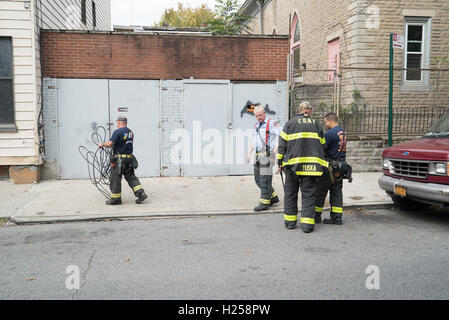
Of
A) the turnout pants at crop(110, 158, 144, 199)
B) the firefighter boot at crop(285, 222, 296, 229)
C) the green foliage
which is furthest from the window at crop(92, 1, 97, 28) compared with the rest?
the firefighter boot at crop(285, 222, 296, 229)

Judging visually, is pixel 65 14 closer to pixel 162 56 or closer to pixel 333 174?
pixel 162 56

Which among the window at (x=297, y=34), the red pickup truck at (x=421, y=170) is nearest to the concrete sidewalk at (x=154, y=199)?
the red pickup truck at (x=421, y=170)

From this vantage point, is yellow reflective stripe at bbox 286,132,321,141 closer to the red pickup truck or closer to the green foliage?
the red pickup truck

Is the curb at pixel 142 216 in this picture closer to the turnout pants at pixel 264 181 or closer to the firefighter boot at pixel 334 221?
the turnout pants at pixel 264 181

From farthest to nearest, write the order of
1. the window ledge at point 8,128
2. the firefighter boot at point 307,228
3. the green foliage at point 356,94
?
the green foliage at point 356,94
the window ledge at point 8,128
the firefighter boot at point 307,228

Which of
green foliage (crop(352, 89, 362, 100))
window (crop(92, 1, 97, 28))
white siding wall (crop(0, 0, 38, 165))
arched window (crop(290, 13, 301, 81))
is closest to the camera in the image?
white siding wall (crop(0, 0, 38, 165))

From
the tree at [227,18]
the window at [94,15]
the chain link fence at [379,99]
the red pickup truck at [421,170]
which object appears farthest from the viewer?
the tree at [227,18]

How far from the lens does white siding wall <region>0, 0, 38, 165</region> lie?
9758 millimetres

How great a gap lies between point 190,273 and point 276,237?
1845 mm

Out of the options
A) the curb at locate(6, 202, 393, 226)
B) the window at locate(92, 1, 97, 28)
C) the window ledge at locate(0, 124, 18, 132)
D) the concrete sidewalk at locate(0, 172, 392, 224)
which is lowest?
the curb at locate(6, 202, 393, 226)

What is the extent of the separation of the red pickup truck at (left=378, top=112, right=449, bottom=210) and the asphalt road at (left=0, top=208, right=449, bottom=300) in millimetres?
510

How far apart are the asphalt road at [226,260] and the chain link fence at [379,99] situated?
5538mm

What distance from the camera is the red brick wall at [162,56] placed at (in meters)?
10.4

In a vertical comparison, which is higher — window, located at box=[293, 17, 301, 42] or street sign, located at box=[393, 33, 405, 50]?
window, located at box=[293, 17, 301, 42]
